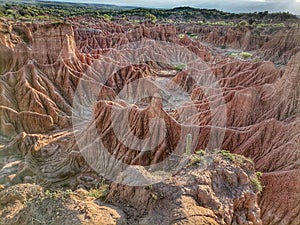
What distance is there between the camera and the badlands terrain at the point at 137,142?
955 cm

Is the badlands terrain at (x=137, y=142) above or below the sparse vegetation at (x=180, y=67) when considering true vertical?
above

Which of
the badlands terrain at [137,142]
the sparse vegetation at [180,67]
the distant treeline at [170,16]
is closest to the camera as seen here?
the badlands terrain at [137,142]

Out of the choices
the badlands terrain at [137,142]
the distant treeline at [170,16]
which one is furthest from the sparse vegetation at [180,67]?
the distant treeline at [170,16]

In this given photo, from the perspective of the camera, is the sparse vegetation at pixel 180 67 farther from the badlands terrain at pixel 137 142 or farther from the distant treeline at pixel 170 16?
the distant treeline at pixel 170 16

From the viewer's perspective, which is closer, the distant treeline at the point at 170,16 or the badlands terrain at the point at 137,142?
the badlands terrain at the point at 137,142

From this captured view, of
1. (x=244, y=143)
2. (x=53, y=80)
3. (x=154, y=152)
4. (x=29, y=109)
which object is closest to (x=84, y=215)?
(x=154, y=152)

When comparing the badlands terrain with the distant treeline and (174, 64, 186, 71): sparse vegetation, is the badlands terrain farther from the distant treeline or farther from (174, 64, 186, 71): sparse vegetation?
the distant treeline

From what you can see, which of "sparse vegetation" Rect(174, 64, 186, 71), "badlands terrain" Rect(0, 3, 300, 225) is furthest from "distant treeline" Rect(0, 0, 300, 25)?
"badlands terrain" Rect(0, 3, 300, 225)

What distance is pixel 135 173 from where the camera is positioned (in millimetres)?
10438

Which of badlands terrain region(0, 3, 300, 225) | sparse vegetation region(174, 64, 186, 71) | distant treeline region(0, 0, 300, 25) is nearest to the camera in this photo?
badlands terrain region(0, 3, 300, 225)

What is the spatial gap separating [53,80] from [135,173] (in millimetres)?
26332

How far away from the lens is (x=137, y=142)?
64.7ft

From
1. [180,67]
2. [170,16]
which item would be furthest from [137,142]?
[170,16]

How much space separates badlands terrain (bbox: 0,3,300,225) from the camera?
9.55 m
